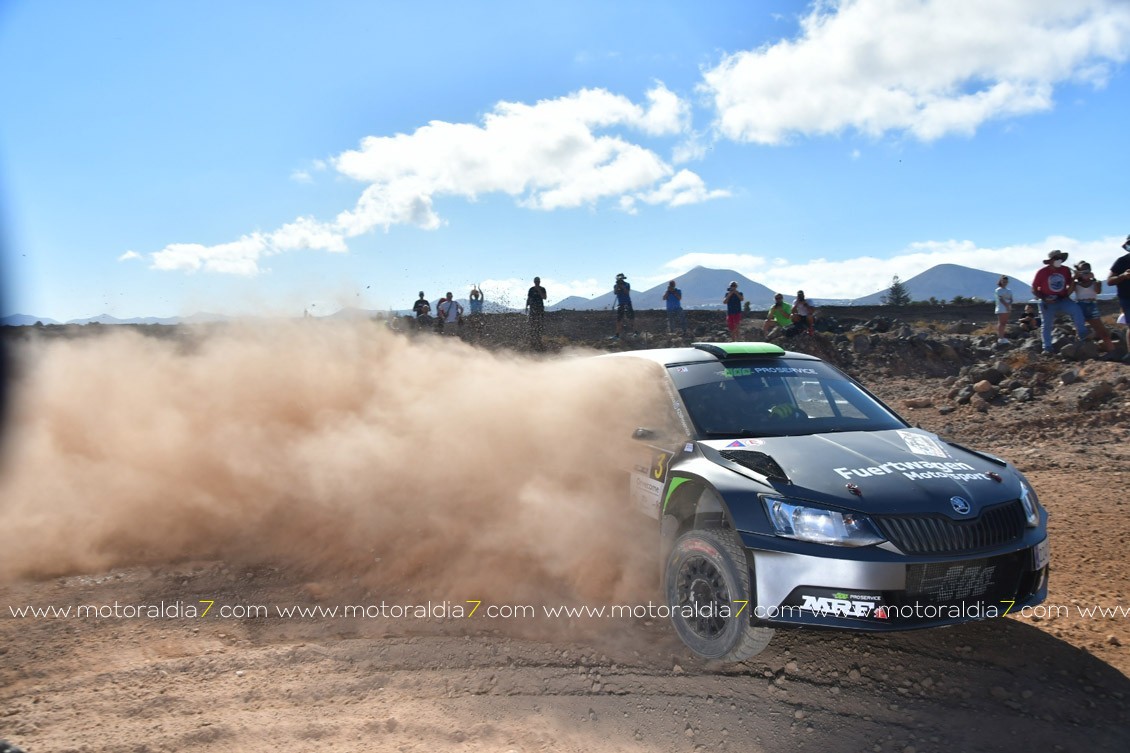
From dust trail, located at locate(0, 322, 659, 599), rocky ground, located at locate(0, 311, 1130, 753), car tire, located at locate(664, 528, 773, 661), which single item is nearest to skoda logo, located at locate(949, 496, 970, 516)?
rocky ground, located at locate(0, 311, 1130, 753)

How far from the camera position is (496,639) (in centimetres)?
432

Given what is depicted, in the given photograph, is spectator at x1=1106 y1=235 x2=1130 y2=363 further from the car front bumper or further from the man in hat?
the car front bumper

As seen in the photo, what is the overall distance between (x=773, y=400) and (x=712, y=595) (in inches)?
62.7

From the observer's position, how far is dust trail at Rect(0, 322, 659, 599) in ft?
17.0

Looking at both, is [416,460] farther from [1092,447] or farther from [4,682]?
[1092,447]

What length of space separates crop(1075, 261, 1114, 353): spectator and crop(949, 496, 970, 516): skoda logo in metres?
11.8

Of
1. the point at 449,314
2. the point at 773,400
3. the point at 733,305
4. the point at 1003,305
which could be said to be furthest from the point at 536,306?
the point at 773,400

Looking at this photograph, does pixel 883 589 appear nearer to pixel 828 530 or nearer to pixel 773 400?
pixel 828 530

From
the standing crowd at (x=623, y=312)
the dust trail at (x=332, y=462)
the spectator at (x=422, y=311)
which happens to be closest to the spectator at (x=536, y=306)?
the standing crowd at (x=623, y=312)

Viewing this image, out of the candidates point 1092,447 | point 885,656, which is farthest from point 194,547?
point 1092,447

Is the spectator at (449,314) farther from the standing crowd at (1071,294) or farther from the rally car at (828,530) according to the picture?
the rally car at (828,530)

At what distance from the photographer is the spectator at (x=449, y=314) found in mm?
20516

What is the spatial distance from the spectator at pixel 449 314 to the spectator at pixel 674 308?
20.6 ft

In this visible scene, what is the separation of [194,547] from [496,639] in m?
3.34
